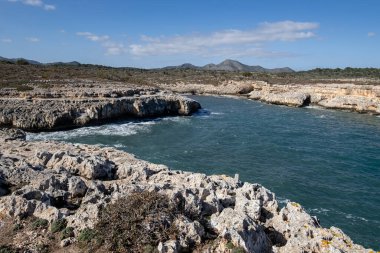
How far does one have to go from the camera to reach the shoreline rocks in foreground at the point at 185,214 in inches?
456

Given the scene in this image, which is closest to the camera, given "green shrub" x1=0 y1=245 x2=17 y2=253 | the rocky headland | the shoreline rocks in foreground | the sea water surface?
"green shrub" x1=0 y1=245 x2=17 y2=253

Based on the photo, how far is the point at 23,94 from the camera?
5309 centimetres

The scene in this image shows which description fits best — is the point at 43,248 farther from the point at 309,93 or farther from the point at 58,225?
the point at 309,93

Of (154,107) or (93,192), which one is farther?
(154,107)

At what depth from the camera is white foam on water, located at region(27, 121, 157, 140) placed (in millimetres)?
43031

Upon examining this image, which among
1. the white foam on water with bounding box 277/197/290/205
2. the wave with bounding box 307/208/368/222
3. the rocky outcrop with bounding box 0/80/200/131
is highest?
the rocky outcrop with bounding box 0/80/200/131

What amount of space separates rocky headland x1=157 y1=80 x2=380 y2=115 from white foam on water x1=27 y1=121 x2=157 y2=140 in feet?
136

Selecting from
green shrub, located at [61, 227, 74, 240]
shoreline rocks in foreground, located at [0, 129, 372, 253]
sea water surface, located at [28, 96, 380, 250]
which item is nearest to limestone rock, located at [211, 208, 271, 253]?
shoreline rocks in foreground, located at [0, 129, 372, 253]

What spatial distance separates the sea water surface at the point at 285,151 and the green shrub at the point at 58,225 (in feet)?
53.3

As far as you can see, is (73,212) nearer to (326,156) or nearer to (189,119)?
(326,156)

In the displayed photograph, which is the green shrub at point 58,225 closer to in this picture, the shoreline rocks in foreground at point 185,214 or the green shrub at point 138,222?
the shoreline rocks in foreground at point 185,214

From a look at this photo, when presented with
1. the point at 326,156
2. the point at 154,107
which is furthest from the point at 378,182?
the point at 154,107

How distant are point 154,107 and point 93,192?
45707 mm

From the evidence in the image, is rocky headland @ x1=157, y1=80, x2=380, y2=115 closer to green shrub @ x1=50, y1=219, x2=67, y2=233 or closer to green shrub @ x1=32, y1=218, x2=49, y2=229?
green shrub @ x1=50, y1=219, x2=67, y2=233
